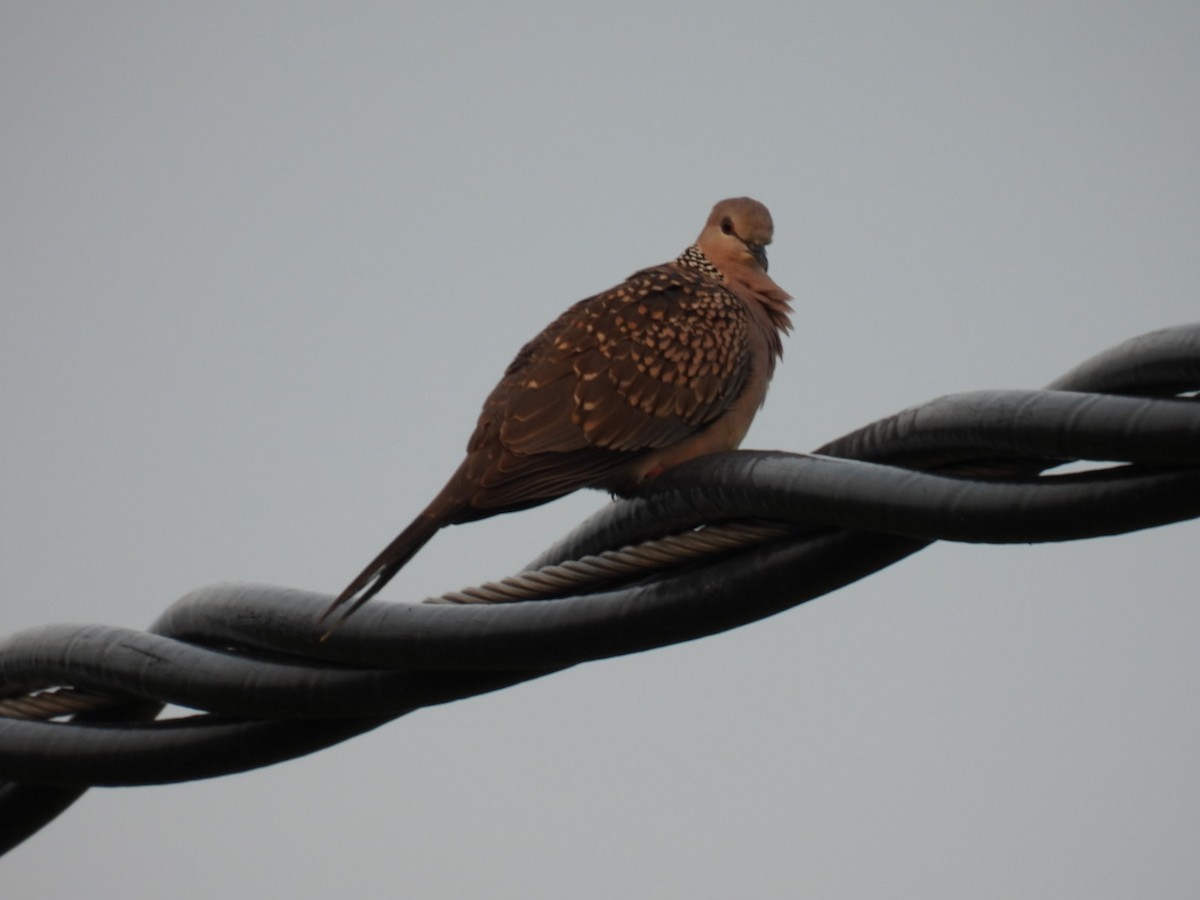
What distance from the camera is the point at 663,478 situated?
2.85m

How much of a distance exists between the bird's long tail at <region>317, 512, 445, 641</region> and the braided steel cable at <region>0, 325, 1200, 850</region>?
0.03 m

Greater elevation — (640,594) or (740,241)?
(740,241)

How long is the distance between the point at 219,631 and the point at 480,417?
48.6 inches

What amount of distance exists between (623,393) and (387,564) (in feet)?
3.65

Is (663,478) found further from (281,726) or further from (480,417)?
(480,417)

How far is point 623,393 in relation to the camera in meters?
4.03

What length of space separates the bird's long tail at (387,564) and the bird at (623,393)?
0.05 feet

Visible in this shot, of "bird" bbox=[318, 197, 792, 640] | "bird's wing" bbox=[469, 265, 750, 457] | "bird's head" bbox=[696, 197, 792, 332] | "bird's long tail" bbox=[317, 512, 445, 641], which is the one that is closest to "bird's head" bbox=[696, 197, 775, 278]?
"bird's head" bbox=[696, 197, 792, 332]

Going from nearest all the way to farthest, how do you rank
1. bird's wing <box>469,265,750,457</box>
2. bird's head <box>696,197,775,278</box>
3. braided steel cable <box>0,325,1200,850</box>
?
braided steel cable <box>0,325,1200,850</box> < bird's wing <box>469,265,750,457</box> < bird's head <box>696,197,775,278</box>

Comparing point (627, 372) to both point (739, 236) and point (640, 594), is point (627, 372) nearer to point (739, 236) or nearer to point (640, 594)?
point (739, 236)

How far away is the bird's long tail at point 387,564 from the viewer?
275 cm

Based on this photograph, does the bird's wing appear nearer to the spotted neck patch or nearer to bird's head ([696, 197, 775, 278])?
the spotted neck patch

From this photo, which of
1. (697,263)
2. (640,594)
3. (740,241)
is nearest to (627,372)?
(697,263)

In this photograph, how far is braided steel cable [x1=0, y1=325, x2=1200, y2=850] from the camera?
226cm
